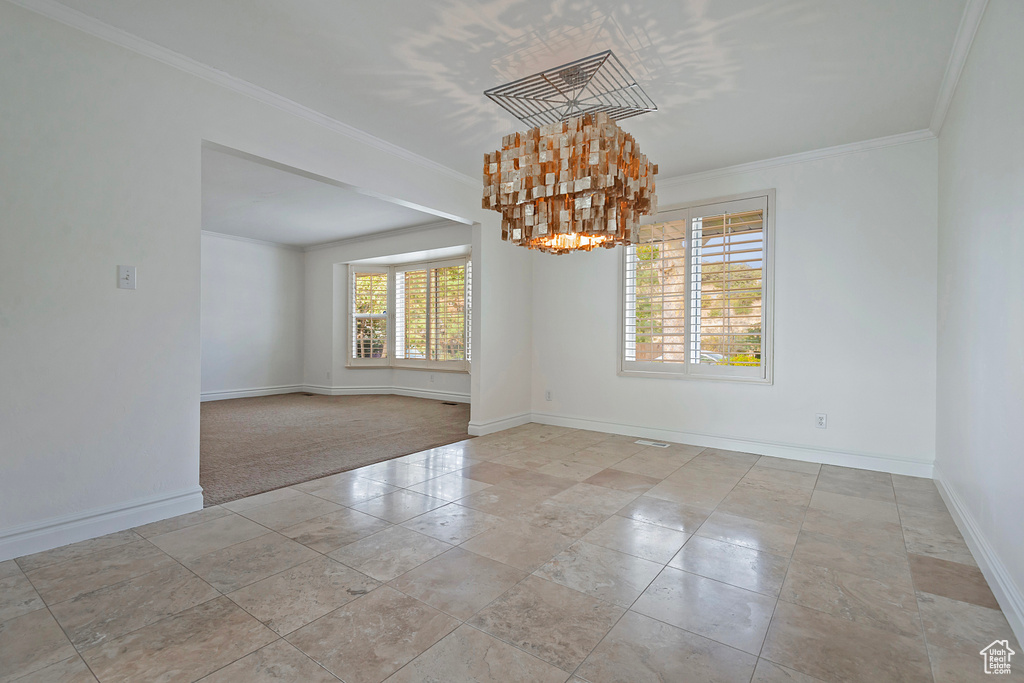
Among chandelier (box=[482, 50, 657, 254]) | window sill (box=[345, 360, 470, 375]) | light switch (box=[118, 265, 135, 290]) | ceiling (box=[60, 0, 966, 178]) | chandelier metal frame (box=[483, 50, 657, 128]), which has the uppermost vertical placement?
ceiling (box=[60, 0, 966, 178])

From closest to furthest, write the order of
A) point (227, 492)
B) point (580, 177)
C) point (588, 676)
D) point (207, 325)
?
point (588, 676), point (580, 177), point (227, 492), point (207, 325)

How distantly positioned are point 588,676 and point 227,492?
2.68m

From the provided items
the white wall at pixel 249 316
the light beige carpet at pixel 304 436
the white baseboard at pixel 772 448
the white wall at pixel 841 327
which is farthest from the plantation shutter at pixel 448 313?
the white wall at pixel 841 327

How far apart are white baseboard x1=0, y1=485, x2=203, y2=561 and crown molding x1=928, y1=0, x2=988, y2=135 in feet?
15.3

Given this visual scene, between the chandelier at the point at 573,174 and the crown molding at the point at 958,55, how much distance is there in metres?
1.52

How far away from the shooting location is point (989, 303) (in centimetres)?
215

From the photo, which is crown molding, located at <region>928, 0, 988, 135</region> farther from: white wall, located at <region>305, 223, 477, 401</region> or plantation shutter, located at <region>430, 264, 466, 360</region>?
white wall, located at <region>305, 223, 477, 401</region>

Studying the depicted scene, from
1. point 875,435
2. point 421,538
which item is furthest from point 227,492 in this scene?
point 875,435

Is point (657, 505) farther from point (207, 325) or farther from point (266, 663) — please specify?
point (207, 325)

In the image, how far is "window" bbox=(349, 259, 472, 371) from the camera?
25.0 ft

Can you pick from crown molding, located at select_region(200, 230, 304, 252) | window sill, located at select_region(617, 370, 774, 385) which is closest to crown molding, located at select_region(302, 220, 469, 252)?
crown molding, located at select_region(200, 230, 304, 252)

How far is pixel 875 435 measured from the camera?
12.4 ft

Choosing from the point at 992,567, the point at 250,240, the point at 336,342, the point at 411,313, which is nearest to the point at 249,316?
the point at 250,240

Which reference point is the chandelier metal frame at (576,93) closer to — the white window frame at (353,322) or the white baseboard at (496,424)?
the white baseboard at (496,424)
